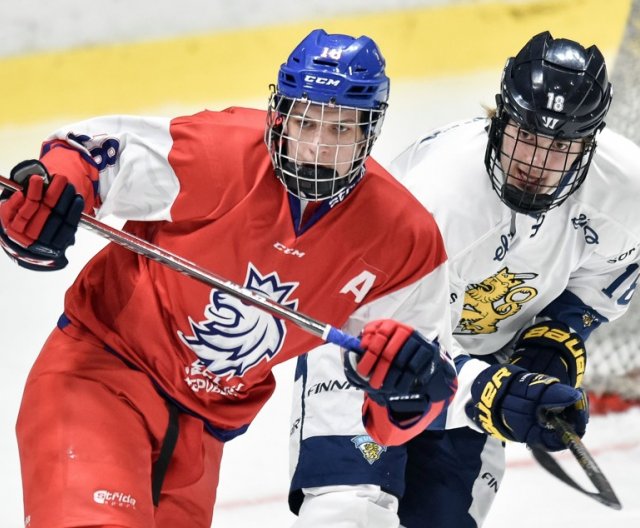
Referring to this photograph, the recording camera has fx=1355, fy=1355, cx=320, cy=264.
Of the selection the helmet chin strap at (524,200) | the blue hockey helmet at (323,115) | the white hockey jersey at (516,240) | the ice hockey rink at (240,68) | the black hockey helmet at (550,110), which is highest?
the blue hockey helmet at (323,115)

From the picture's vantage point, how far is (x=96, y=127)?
2797mm

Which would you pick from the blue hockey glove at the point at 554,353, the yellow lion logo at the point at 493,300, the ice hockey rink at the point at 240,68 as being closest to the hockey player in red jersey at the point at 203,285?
the yellow lion logo at the point at 493,300

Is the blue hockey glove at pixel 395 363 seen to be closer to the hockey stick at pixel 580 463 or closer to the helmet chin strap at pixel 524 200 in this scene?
the hockey stick at pixel 580 463

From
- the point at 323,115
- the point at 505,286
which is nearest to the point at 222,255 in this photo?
the point at 323,115

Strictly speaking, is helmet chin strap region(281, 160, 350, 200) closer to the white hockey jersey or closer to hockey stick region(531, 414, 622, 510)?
the white hockey jersey

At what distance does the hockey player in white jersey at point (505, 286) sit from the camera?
310cm

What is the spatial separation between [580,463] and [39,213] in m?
1.28

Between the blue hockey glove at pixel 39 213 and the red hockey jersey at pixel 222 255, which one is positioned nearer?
the blue hockey glove at pixel 39 213

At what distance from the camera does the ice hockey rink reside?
4.09m

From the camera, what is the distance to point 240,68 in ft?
15.8

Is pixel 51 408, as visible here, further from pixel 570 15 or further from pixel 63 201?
pixel 570 15

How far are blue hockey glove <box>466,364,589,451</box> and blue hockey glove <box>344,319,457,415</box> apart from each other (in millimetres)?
385

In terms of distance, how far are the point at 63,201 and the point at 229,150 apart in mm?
412

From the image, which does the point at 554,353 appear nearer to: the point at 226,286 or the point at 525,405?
the point at 525,405
